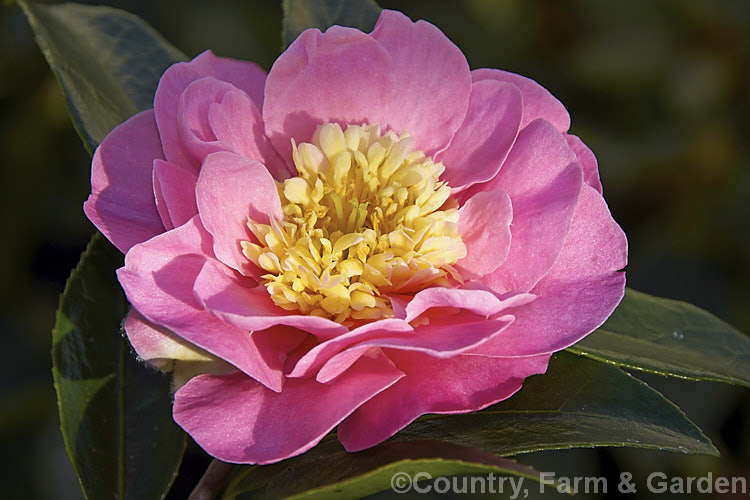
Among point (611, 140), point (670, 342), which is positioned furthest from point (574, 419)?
point (611, 140)

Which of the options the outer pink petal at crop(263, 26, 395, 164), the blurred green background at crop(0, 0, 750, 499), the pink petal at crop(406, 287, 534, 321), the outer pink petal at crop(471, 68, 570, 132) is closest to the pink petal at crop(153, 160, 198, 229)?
the outer pink petal at crop(263, 26, 395, 164)

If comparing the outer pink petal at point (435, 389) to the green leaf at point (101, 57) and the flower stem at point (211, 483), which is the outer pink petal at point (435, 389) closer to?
the flower stem at point (211, 483)

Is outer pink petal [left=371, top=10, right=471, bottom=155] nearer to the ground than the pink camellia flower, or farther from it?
farther from it

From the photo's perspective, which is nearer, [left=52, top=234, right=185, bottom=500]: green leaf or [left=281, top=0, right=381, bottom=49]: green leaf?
[left=52, top=234, right=185, bottom=500]: green leaf

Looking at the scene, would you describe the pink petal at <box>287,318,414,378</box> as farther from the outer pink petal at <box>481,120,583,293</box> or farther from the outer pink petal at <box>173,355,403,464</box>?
the outer pink petal at <box>481,120,583,293</box>

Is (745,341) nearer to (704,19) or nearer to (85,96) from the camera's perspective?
(85,96)

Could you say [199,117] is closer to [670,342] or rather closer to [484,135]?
[484,135]
